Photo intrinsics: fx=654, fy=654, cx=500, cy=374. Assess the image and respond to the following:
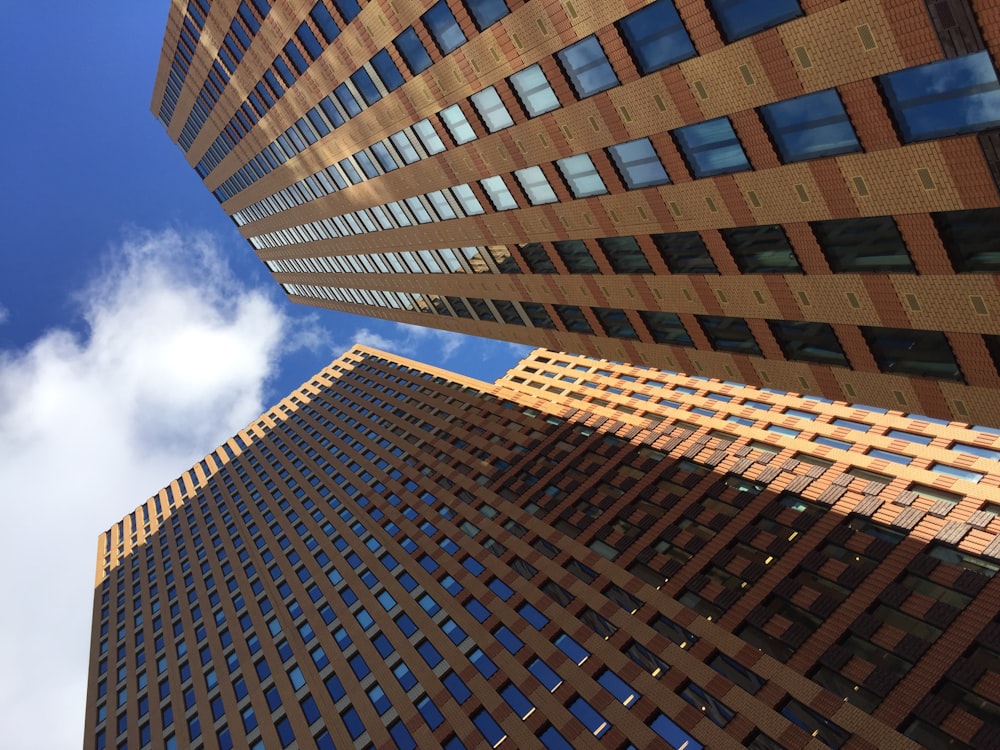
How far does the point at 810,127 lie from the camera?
1585 cm

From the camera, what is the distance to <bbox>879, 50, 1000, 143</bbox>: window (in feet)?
39.7

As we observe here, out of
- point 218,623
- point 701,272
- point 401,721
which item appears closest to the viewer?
point 701,272

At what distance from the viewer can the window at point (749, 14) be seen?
47.3 ft

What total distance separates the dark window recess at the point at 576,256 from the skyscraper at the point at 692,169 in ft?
0.39

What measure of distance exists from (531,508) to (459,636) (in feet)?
37.1

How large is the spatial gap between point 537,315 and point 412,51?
13798 millimetres

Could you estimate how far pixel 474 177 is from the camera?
29000mm

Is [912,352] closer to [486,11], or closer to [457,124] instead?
[486,11]

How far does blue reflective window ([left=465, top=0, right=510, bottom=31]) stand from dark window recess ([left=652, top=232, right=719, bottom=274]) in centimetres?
905

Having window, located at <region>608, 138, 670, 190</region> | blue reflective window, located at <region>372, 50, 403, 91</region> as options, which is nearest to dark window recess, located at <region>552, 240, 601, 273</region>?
window, located at <region>608, 138, 670, 190</region>

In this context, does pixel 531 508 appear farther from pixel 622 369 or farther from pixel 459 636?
pixel 622 369

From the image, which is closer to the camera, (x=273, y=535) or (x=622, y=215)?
(x=622, y=215)

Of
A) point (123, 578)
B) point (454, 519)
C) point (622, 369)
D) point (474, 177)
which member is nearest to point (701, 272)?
point (474, 177)

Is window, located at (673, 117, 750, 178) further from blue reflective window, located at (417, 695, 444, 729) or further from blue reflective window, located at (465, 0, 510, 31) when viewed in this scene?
blue reflective window, located at (417, 695, 444, 729)
